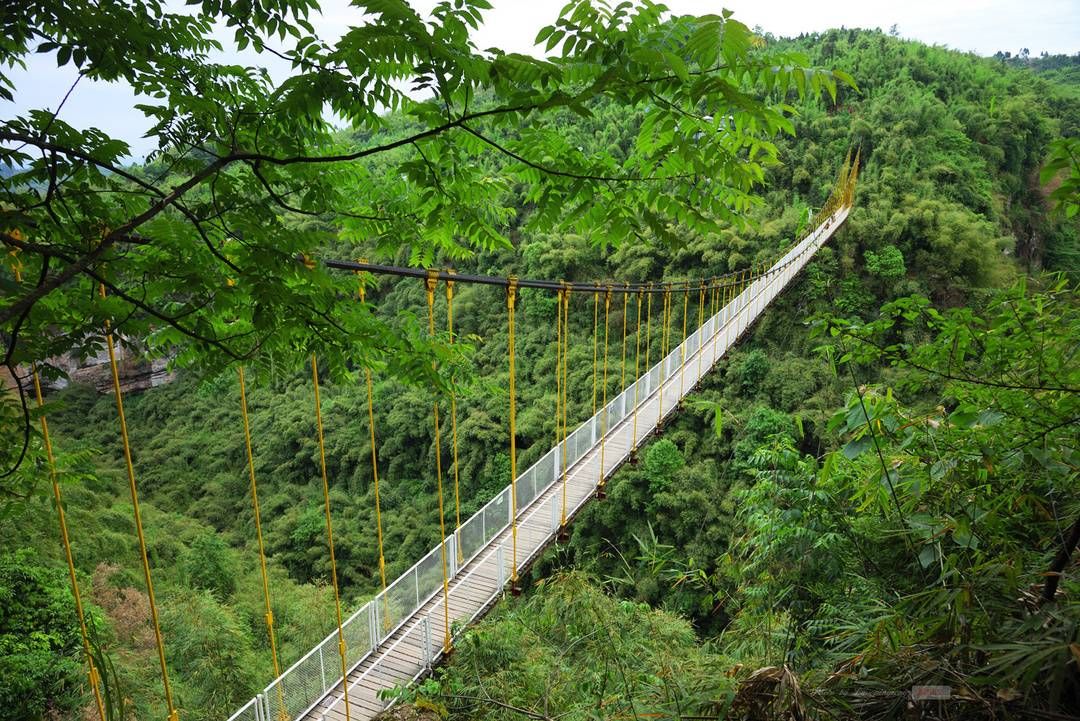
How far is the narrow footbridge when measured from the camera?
131 inches

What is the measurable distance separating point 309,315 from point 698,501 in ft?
27.6

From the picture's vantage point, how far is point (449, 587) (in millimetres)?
4043

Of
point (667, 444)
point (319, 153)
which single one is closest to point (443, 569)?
point (319, 153)

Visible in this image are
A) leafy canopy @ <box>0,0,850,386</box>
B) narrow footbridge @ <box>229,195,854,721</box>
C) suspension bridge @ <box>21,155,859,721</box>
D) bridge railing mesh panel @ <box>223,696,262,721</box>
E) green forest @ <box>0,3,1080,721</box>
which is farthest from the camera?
narrow footbridge @ <box>229,195,854,721</box>

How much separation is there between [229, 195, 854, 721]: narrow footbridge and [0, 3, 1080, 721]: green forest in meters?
0.29

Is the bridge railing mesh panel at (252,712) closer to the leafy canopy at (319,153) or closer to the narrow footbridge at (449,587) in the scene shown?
the narrow footbridge at (449,587)

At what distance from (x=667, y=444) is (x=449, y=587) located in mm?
6133

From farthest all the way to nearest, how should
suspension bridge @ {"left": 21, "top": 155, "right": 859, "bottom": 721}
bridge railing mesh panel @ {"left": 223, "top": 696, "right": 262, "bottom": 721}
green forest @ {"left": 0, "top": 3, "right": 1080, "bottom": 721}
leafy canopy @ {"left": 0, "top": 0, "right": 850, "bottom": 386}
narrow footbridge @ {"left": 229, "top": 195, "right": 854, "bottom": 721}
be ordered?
narrow footbridge @ {"left": 229, "top": 195, "right": 854, "bottom": 721}, bridge railing mesh panel @ {"left": 223, "top": 696, "right": 262, "bottom": 721}, suspension bridge @ {"left": 21, "top": 155, "right": 859, "bottom": 721}, green forest @ {"left": 0, "top": 3, "right": 1080, "bottom": 721}, leafy canopy @ {"left": 0, "top": 0, "right": 850, "bottom": 386}

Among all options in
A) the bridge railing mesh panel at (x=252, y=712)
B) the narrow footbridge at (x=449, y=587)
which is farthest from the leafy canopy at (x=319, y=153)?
the bridge railing mesh panel at (x=252, y=712)

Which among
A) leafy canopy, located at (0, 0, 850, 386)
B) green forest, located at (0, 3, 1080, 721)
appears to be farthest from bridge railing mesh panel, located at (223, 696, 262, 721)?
leafy canopy, located at (0, 0, 850, 386)

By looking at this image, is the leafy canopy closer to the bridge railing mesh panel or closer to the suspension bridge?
the suspension bridge

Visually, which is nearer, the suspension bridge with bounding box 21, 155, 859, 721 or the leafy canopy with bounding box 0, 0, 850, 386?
the leafy canopy with bounding box 0, 0, 850, 386

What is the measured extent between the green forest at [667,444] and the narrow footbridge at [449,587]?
0.95ft

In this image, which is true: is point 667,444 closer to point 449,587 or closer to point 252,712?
point 449,587
